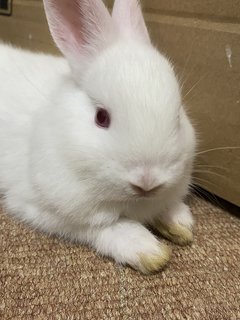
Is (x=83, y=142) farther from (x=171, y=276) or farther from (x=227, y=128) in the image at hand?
(x=227, y=128)

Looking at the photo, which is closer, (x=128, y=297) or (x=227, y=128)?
(x=128, y=297)

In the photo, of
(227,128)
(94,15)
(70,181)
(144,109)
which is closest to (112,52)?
(94,15)

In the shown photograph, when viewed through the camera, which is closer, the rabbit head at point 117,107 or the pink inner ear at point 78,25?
the rabbit head at point 117,107

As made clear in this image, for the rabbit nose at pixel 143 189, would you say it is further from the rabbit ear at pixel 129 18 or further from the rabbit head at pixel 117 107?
the rabbit ear at pixel 129 18

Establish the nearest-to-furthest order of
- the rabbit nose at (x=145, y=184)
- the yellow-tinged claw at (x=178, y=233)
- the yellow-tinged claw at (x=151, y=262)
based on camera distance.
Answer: the rabbit nose at (x=145, y=184) < the yellow-tinged claw at (x=151, y=262) < the yellow-tinged claw at (x=178, y=233)

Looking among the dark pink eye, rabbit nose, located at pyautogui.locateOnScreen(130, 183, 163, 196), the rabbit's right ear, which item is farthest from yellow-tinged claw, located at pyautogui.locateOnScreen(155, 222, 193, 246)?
the rabbit's right ear

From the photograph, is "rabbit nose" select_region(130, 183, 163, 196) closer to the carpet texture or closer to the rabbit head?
the rabbit head

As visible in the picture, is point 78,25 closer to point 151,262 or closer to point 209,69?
point 209,69

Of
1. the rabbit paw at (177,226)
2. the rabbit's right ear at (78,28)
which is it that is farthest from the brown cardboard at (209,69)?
the rabbit's right ear at (78,28)

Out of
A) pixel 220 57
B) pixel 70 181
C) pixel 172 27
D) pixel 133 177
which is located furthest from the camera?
pixel 172 27
